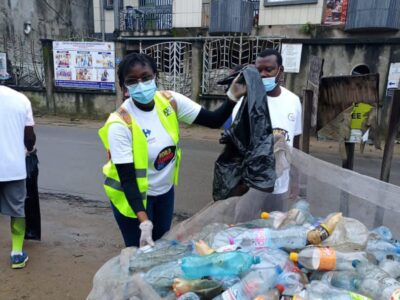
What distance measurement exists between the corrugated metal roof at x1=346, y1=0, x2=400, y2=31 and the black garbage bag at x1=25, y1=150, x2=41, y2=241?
29.8 ft

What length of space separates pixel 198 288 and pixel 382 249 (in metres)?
0.92

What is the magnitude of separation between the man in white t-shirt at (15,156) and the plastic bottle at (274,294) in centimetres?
237

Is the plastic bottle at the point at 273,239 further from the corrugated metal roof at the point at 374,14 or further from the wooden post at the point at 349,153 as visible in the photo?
the corrugated metal roof at the point at 374,14

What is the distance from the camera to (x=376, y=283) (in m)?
1.35

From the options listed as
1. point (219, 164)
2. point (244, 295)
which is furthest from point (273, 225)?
point (244, 295)

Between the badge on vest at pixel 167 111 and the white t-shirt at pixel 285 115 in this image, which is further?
the white t-shirt at pixel 285 115

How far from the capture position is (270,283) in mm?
1383

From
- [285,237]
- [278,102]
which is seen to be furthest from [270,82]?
[285,237]

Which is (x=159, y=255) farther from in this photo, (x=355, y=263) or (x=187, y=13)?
(x=187, y=13)

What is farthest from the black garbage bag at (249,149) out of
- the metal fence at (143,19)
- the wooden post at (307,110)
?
the metal fence at (143,19)

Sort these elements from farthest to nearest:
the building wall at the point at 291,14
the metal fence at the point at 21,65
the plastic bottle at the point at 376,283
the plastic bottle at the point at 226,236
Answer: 1. the metal fence at the point at 21,65
2. the building wall at the point at 291,14
3. the plastic bottle at the point at 226,236
4. the plastic bottle at the point at 376,283

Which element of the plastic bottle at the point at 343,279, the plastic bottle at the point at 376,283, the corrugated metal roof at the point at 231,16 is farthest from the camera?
the corrugated metal roof at the point at 231,16

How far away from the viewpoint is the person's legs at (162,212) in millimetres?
2197

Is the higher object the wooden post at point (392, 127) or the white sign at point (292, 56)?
the white sign at point (292, 56)
